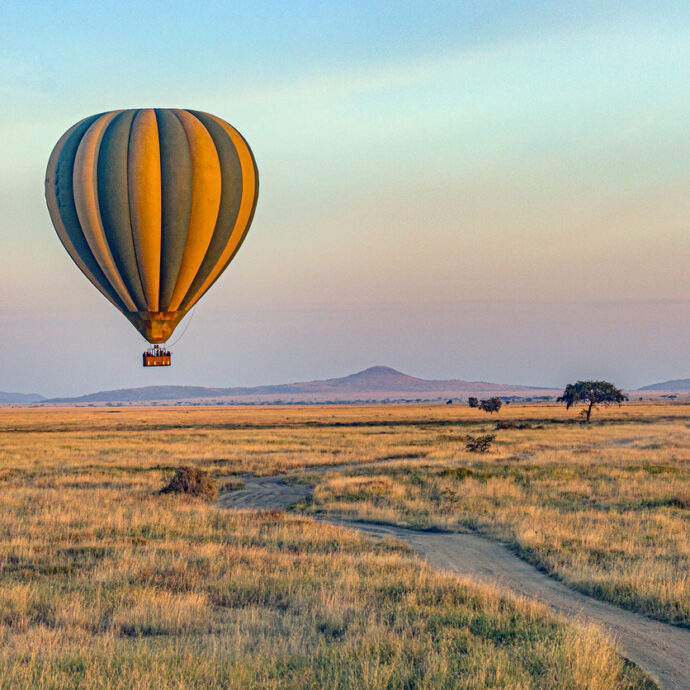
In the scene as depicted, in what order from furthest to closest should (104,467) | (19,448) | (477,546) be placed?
(19,448) < (104,467) < (477,546)

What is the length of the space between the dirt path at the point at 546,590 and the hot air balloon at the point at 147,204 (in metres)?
8.77

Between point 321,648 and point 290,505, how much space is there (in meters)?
18.6

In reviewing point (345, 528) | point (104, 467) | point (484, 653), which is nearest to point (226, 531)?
point (345, 528)

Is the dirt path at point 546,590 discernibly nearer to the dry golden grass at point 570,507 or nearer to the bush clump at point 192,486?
the dry golden grass at point 570,507

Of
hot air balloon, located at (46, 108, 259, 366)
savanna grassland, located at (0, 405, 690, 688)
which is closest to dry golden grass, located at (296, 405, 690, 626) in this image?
savanna grassland, located at (0, 405, 690, 688)

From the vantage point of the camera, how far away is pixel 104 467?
44.1m

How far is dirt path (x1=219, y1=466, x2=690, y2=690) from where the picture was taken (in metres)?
11.2

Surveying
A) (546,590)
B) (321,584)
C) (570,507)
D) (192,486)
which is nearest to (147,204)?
(192,486)

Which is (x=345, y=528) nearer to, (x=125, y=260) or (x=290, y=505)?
(x=290, y=505)

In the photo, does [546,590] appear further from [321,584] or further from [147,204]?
[147,204]

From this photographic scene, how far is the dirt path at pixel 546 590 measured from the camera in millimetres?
11155

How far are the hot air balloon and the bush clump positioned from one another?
4645 millimetres

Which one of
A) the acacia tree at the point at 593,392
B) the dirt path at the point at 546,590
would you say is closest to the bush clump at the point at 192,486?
the dirt path at the point at 546,590

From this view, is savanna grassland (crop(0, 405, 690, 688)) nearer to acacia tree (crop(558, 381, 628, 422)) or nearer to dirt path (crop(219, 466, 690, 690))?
dirt path (crop(219, 466, 690, 690))
